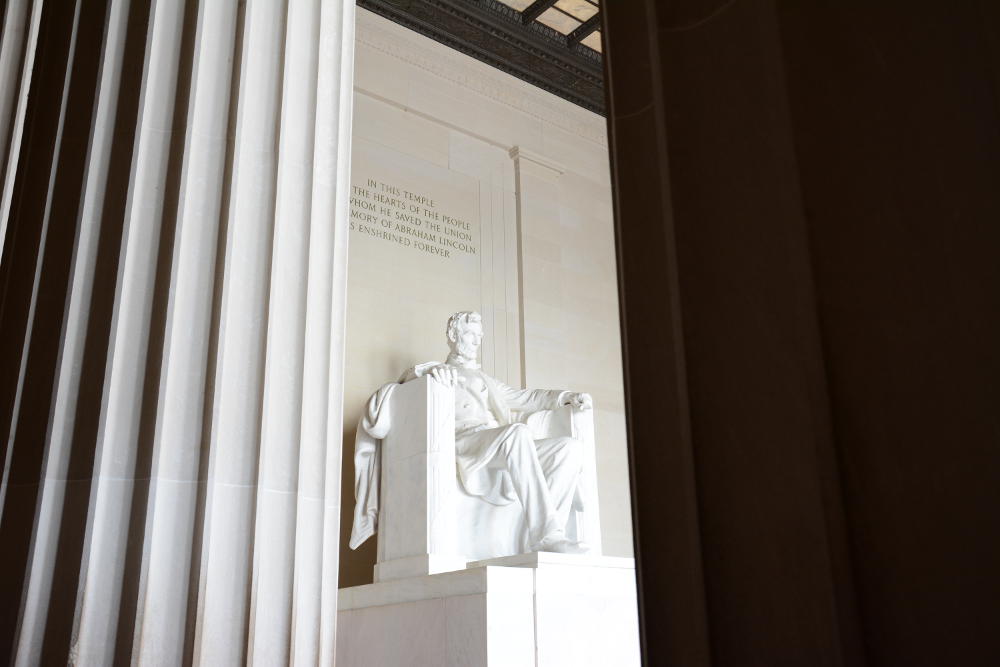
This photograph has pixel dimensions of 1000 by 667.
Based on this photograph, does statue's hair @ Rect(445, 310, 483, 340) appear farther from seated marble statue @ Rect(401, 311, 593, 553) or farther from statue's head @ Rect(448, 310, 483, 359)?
seated marble statue @ Rect(401, 311, 593, 553)

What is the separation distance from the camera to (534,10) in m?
10.1

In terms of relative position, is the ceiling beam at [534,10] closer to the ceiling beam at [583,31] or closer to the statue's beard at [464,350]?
the ceiling beam at [583,31]

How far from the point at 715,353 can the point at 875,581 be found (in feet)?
1.17

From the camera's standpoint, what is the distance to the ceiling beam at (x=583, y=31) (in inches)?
406

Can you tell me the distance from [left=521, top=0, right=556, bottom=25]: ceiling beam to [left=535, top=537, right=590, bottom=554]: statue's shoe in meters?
5.86

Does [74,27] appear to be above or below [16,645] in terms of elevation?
above

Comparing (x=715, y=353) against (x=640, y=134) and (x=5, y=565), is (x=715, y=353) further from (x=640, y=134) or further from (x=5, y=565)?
(x=5, y=565)

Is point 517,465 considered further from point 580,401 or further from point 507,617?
point 507,617

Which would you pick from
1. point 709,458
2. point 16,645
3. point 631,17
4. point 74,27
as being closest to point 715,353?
point 709,458

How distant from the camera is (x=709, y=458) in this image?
125 cm

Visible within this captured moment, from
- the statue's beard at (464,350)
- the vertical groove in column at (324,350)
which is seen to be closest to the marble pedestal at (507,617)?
the statue's beard at (464,350)

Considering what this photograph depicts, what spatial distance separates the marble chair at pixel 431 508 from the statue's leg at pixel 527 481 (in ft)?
0.62

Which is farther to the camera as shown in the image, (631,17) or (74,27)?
(74,27)

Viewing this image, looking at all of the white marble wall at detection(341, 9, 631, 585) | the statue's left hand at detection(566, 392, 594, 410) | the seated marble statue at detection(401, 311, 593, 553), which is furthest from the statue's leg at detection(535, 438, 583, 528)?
the white marble wall at detection(341, 9, 631, 585)
